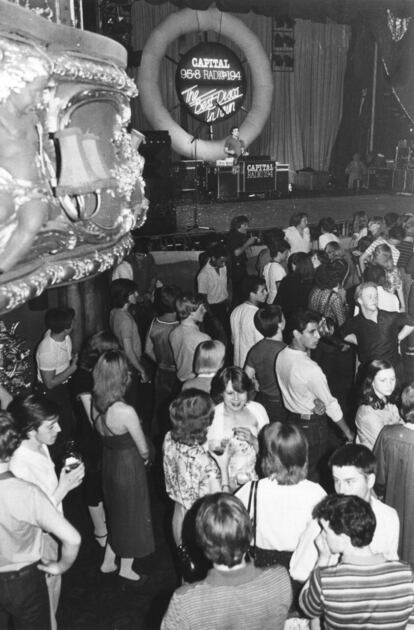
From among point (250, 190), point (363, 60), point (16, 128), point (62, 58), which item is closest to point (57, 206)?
point (16, 128)

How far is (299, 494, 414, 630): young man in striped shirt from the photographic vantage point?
2.34 m

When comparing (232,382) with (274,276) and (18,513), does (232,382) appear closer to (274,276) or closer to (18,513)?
(18,513)

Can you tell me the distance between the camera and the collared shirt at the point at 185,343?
4.79m

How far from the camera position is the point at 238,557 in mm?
2363

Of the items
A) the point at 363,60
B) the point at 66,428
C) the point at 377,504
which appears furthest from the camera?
the point at 363,60

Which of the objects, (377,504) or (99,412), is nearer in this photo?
(377,504)

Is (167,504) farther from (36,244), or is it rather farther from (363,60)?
(363,60)

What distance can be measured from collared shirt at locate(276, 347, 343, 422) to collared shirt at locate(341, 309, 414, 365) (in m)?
0.84

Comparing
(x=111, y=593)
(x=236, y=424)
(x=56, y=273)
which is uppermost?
(x=56, y=273)

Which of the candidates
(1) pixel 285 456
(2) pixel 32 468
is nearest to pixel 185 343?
(2) pixel 32 468

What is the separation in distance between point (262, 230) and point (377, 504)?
349 inches

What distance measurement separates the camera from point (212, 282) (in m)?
A: 6.84

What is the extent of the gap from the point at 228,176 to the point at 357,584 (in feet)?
39.0

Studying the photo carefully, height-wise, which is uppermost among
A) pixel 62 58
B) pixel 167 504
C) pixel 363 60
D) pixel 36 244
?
pixel 363 60
